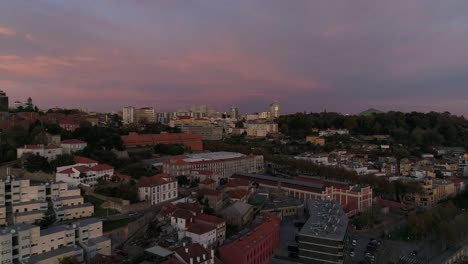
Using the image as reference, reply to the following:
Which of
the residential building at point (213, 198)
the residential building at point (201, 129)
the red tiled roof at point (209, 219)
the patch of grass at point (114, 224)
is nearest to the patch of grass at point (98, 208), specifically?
the patch of grass at point (114, 224)

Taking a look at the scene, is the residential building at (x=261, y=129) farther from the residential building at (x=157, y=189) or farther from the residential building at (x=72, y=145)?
the residential building at (x=157, y=189)

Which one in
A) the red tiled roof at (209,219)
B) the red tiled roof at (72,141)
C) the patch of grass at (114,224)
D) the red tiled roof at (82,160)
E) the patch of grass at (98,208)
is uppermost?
the red tiled roof at (72,141)

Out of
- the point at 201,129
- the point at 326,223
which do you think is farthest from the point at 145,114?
the point at 326,223

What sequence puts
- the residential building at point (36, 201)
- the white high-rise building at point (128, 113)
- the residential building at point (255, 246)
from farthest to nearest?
the white high-rise building at point (128, 113) < the residential building at point (36, 201) < the residential building at point (255, 246)

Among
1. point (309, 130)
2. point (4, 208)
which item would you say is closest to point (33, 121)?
point (4, 208)

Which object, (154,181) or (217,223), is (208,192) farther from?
(217,223)

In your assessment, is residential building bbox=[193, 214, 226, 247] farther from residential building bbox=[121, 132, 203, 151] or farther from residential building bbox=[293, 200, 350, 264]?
residential building bbox=[121, 132, 203, 151]

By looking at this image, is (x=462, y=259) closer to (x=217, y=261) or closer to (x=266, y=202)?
(x=266, y=202)
